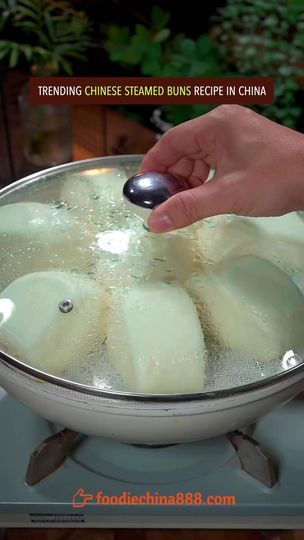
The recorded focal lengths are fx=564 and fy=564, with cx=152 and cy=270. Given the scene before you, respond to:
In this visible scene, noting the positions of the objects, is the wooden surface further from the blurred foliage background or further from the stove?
the stove

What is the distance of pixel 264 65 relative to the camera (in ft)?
4.91

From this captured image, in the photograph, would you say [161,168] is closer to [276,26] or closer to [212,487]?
[212,487]

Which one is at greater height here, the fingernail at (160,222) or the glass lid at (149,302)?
the fingernail at (160,222)

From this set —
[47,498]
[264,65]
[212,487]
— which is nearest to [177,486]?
[212,487]

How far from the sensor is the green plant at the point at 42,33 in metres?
1.38

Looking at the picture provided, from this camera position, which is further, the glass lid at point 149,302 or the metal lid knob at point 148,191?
the metal lid knob at point 148,191

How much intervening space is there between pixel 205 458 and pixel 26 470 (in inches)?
9.2

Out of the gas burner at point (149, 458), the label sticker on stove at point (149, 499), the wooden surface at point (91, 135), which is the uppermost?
the wooden surface at point (91, 135)

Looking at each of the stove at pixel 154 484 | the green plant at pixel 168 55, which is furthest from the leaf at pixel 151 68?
the stove at pixel 154 484

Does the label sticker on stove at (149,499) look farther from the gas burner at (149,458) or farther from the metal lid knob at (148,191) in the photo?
the metal lid knob at (148,191)

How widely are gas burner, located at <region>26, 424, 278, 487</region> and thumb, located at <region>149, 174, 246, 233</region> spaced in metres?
0.29

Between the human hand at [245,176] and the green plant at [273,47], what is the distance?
2.56 ft

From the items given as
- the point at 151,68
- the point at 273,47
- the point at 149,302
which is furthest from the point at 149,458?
the point at 273,47

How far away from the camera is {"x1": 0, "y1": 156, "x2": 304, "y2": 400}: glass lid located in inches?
22.6
